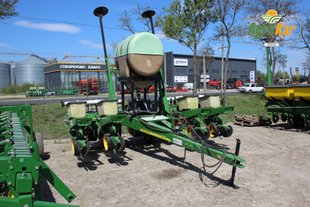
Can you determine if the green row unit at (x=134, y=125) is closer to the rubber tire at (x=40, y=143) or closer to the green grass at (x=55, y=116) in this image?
the rubber tire at (x=40, y=143)

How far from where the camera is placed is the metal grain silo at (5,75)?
4969cm

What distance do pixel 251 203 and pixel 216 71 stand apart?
2745 inches

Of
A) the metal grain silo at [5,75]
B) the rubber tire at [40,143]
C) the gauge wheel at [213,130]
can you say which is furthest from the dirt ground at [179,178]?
the metal grain silo at [5,75]

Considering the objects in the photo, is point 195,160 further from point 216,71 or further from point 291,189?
point 216,71

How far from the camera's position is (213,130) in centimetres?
784

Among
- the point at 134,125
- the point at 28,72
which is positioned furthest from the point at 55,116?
the point at 28,72

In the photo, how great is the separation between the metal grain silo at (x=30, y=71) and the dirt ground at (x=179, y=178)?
53508 millimetres

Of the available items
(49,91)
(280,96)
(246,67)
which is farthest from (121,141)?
(246,67)

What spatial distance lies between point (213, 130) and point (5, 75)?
50374mm

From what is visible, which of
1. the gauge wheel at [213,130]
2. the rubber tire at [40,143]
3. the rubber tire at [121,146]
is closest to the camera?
the rubber tire at [121,146]

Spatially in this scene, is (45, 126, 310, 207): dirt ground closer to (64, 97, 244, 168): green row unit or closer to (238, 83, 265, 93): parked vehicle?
(64, 97, 244, 168): green row unit

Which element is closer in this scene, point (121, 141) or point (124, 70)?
point (121, 141)

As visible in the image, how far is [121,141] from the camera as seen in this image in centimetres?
647
